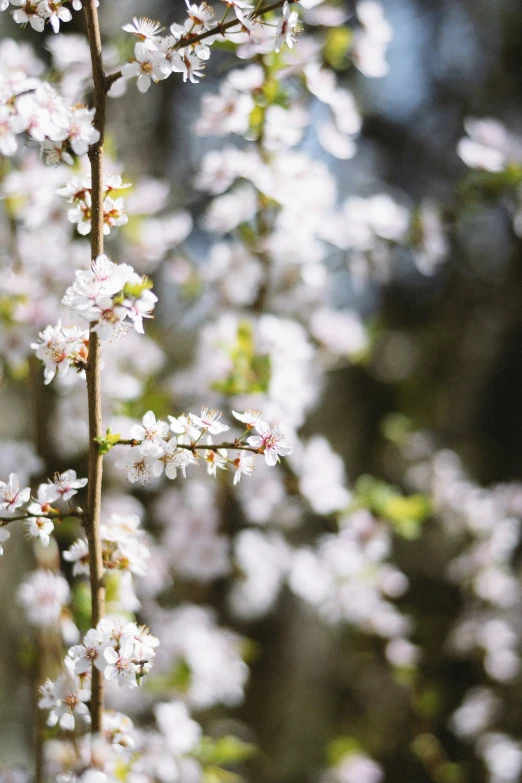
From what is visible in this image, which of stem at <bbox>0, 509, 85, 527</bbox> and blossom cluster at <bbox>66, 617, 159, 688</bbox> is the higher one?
stem at <bbox>0, 509, 85, 527</bbox>

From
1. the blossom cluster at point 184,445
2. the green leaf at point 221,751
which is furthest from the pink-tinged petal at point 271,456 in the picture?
the green leaf at point 221,751

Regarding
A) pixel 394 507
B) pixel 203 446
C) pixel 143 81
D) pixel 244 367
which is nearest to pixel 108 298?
pixel 203 446

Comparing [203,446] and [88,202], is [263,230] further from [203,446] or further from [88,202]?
[203,446]

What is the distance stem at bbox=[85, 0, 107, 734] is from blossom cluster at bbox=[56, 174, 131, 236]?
28 millimetres

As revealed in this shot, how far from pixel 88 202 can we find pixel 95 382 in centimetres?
25

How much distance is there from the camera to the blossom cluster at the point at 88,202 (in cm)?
85

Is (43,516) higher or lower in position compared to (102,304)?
lower

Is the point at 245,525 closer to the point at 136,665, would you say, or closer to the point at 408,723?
the point at 136,665

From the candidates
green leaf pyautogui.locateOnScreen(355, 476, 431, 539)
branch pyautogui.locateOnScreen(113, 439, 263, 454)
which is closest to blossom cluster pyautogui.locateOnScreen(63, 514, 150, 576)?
branch pyautogui.locateOnScreen(113, 439, 263, 454)

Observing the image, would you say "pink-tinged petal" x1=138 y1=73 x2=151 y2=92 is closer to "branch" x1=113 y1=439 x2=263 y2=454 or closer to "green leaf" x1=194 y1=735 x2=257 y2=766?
"branch" x1=113 y1=439 x2=263 y2=454

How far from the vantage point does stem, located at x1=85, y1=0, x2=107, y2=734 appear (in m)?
0.82

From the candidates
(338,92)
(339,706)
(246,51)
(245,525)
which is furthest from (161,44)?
(339,706)

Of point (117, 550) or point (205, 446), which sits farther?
point (117, 550)

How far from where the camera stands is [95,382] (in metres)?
0.83
